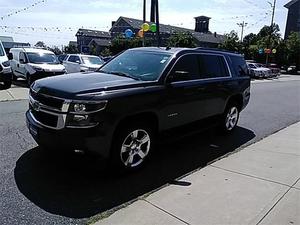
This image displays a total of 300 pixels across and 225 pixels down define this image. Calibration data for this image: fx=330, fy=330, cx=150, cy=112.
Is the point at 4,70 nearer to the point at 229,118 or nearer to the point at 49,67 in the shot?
the point at 49,67

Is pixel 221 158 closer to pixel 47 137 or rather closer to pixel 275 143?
pixel 275 143

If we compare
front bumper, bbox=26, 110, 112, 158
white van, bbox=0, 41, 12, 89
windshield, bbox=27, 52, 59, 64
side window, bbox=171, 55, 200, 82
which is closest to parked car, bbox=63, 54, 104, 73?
windshield, bbox=27, 52, 59, 64

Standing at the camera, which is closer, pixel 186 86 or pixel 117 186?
pixel 117 186

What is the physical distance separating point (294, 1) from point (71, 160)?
274 feet

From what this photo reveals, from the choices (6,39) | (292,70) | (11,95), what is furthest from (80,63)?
(292,70)

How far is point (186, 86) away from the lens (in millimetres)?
5340

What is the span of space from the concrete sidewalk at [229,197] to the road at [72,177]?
29 centimetres

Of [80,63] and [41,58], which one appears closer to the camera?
[41,58]

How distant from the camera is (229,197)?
397 cm

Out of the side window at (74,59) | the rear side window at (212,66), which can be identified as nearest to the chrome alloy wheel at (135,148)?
the rear side window at (212,66)

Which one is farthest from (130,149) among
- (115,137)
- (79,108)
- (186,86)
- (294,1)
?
(294,1)

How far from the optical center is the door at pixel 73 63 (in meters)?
18.1

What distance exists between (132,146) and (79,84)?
1.09m

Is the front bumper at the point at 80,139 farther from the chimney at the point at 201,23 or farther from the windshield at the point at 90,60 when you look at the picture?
the chimney at the point at 201,23
